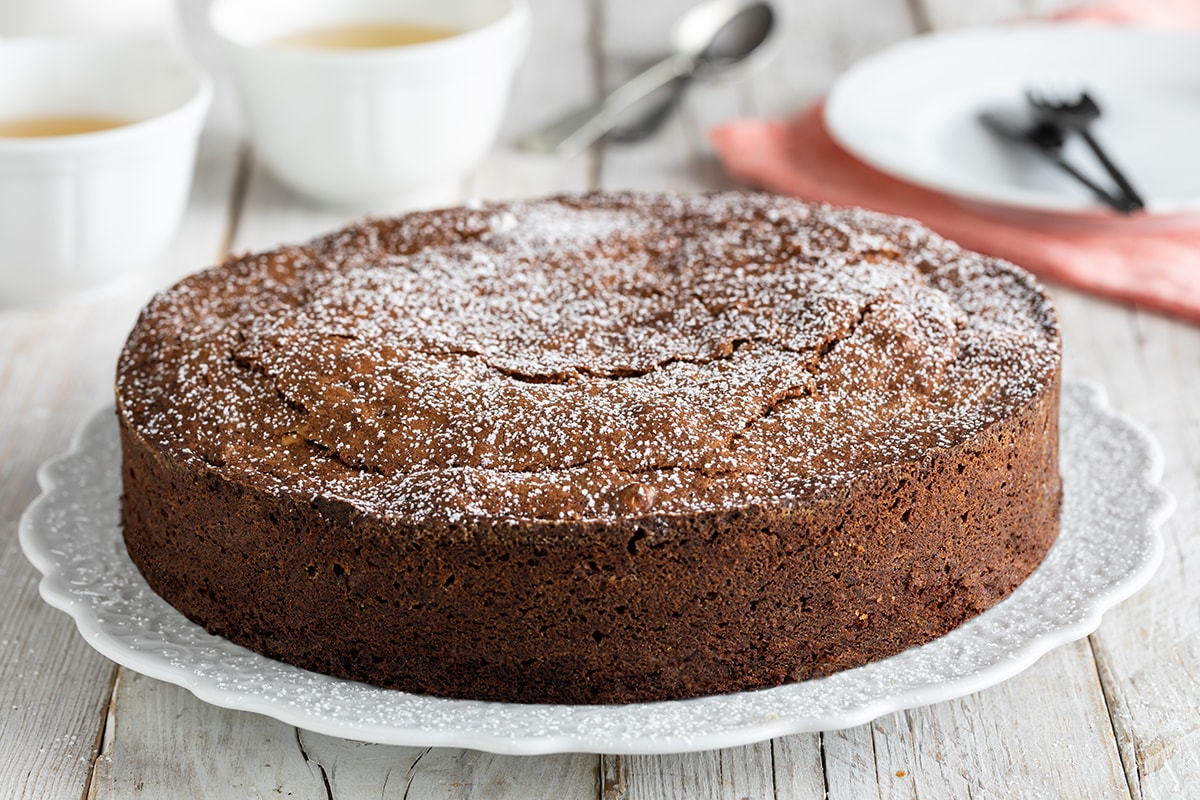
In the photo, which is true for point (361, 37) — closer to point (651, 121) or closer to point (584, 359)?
point (651, 121)

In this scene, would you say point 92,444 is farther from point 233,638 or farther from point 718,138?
point 718,138

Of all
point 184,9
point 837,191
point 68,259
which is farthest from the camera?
point 184,9

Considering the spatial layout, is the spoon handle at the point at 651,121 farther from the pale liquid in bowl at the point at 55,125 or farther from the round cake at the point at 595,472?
the round cake at the point at 595,472

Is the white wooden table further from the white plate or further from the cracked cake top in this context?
the white plate

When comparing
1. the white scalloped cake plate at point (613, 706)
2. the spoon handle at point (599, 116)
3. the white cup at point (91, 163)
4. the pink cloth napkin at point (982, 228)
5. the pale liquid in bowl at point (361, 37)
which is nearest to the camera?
the white scalloped cake plate at point (613, 706)

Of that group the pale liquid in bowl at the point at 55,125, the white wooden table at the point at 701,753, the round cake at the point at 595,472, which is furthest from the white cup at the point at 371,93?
the round cake at the point at 595,472

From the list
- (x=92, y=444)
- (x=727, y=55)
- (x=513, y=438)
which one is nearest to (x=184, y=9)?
(x=727, y=55)
